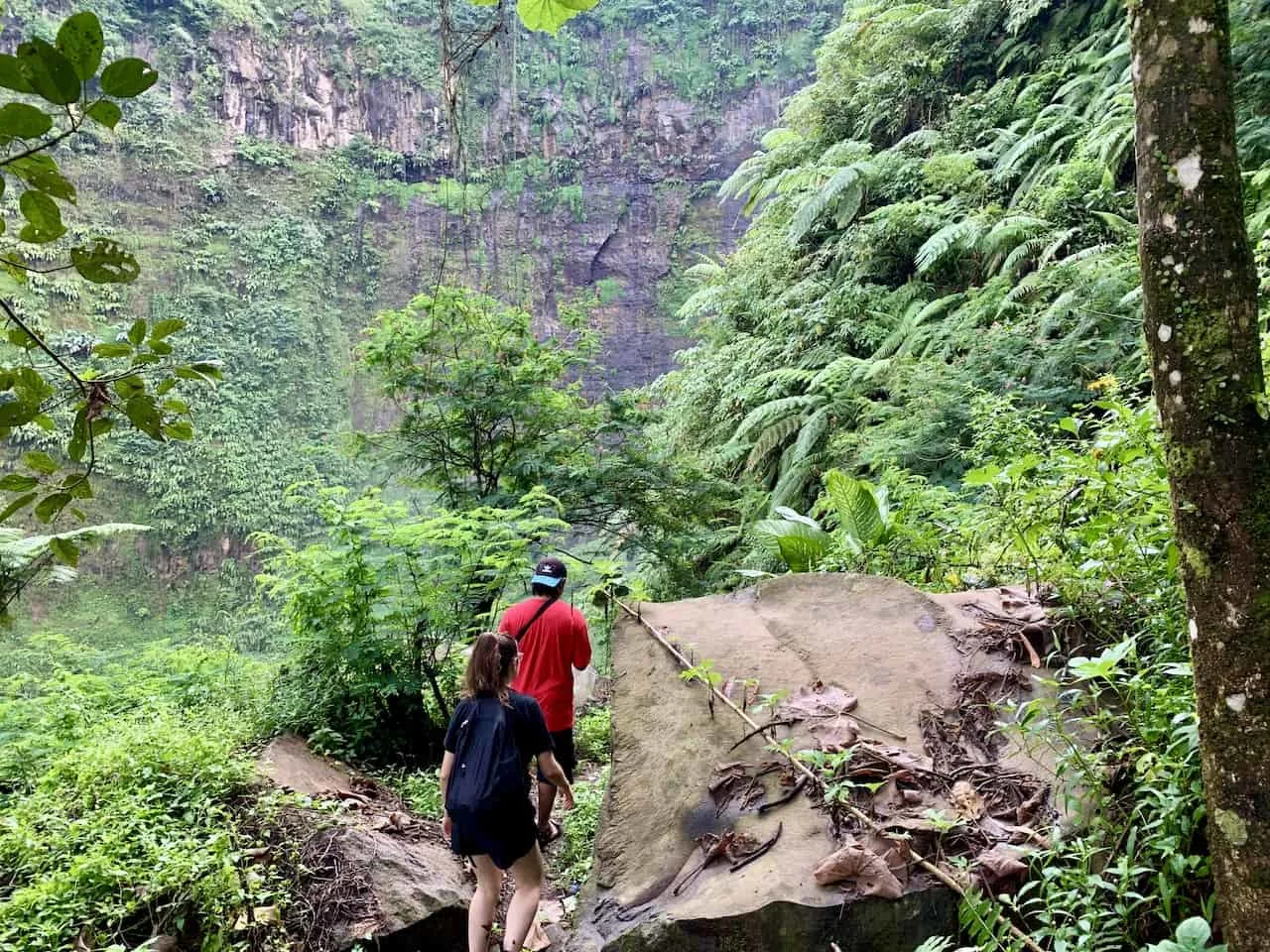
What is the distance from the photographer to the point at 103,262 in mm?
1113

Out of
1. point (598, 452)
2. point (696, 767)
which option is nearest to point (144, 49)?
point (598, 452)

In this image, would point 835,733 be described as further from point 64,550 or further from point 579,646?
point 64,550

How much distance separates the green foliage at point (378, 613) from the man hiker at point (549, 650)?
3.84 feet

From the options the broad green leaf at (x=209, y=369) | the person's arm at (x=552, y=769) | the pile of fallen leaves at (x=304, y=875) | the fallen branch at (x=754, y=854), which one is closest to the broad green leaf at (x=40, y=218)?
the broad green leaf at (x=209, y=369)

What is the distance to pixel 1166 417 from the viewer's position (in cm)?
154

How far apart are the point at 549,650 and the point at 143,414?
3.02 meters

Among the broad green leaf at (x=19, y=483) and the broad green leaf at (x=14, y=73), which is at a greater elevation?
the broad green leaf at (x=14, y=73)

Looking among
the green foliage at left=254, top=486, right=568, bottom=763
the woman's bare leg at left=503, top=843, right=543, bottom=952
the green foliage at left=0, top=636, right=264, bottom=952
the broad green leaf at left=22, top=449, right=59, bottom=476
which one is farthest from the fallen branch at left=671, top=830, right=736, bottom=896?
the green foliage at left=254, top=486, right=568, bottom=763

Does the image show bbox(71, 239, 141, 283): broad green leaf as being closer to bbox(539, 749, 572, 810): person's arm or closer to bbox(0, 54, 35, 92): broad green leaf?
bbox(0, 54, 35, 92): broad green leaf

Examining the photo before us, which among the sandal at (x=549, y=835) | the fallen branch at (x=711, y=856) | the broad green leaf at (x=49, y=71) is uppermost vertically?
the broad green leaf at (x=49, y=71)

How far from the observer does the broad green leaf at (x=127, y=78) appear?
3.07 feet

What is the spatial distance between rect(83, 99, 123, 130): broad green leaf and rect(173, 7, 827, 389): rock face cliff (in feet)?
133

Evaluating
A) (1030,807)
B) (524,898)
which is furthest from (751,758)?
(524,898)

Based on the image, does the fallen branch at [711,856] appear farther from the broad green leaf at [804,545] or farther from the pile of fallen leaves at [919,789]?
the broad green leaf at [804,545]
